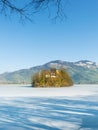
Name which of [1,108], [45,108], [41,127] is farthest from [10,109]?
[41,127]

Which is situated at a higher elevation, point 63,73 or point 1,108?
point 63,73

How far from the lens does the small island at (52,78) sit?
46.7ft

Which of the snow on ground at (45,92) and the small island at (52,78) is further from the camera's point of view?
the small island at (52,78)

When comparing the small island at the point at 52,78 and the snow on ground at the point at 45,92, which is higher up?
the small island at the point at 52,78

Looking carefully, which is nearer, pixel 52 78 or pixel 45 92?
pixel 45 92

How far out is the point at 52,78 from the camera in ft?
46.9

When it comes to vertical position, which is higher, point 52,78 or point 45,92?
point 52,78

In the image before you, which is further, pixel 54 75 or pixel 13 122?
pixel 54 75

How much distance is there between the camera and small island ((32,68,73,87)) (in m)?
14.2

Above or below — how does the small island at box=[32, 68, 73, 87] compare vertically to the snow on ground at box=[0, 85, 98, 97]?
above

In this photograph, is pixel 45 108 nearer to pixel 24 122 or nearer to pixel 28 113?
pixel 28 113

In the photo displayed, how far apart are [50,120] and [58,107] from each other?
5.32ft

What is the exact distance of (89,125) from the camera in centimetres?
457

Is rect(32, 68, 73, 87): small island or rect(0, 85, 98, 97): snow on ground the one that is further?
rect(32, 68, 73, 87): small island
